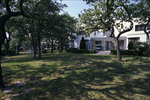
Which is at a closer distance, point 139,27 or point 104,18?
point 104,18

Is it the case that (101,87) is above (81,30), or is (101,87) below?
below

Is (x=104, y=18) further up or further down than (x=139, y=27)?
further down

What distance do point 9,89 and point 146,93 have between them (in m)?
5.23

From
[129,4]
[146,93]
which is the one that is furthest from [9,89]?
[129,4]

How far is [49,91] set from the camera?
3.34 meters

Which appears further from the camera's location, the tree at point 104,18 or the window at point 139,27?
the window at point 139,27

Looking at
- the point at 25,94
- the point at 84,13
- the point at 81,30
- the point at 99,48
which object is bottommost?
the point at 25,94

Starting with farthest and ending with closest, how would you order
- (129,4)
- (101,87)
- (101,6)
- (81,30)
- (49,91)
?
1. (81,30)
2. (101,6)
3. (129,4)
4. (101,87)
5. (49,91)

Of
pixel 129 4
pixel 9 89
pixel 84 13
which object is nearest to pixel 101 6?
pixel 84 13

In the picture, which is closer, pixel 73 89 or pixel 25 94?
pixel 25 94

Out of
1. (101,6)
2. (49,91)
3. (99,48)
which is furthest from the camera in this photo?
(99,48)

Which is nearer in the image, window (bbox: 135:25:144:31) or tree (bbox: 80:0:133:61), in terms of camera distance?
tree (bbox: 80:0:133:61)

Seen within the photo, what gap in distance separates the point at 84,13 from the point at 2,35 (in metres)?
8.41

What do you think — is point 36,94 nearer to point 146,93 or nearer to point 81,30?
point 146,93
